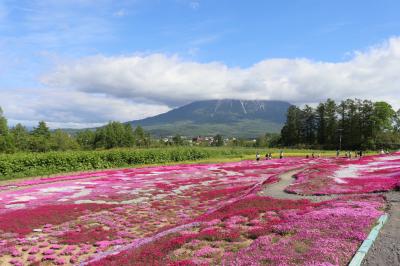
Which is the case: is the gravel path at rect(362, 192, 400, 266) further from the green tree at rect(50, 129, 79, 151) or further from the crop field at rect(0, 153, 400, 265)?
the green tree at rect(50, 129, 79, 151)

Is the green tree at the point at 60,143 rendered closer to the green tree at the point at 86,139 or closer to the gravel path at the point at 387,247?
the green tree at the point at 86,139

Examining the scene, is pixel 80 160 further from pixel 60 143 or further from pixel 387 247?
pixel 60 143

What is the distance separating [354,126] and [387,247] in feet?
586

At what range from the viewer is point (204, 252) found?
14438 mm

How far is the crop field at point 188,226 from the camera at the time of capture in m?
13.8

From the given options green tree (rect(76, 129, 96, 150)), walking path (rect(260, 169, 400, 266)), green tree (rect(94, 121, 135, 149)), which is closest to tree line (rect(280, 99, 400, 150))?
green tree (rect(94, 121, 135, 149))

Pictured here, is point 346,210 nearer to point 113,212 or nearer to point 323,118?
point 113,212

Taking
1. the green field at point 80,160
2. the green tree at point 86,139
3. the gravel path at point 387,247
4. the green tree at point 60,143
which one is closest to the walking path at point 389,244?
the gravel path at point 387,247

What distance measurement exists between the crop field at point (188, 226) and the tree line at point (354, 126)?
142 metres

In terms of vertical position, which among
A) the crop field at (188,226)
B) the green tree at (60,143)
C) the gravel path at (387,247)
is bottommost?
the crop field at (188,226)

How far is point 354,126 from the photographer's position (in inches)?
6949

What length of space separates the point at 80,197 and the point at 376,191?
28.5m

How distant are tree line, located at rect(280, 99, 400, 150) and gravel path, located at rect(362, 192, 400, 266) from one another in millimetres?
159000

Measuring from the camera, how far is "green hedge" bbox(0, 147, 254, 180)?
59.0 m
